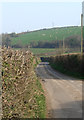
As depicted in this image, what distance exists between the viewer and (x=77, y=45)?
42969 millimetres

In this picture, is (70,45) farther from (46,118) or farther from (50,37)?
(46,118)

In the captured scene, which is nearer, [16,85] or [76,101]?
[16,85]

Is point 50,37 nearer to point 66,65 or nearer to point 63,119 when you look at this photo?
point 66,65

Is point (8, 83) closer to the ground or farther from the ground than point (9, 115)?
farther from the ground

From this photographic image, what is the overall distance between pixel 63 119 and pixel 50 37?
4133 centimetres

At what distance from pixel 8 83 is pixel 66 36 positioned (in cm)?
4619

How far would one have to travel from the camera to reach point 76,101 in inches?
445

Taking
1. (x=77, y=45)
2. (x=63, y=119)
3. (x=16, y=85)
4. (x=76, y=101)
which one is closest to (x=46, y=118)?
(x=63, y=119)

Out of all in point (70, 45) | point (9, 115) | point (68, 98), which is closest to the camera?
point (9, 115)

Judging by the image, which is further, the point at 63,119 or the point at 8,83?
the point at 63,119

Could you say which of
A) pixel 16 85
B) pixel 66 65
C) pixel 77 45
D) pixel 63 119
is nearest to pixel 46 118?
pixel 63 119

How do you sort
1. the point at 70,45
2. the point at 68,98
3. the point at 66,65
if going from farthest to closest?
the point at 70,45 → the point at 66,65 → the point at 68,98

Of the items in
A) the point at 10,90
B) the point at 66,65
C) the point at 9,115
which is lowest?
the point at 66,65

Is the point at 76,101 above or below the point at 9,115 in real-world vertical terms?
below
